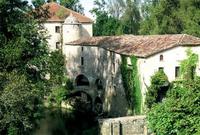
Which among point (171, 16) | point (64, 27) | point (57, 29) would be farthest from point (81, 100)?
point (171, 16)

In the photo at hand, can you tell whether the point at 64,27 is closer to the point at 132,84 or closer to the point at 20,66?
the point at 132,84

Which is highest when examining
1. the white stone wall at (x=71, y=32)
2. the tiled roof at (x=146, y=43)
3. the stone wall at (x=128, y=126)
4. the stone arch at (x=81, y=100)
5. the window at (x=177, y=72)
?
the white stone wall at (x=71, y=32)

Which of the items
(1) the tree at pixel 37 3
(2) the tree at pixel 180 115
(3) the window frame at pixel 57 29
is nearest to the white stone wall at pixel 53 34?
(3) the window frame at pixel 57 29

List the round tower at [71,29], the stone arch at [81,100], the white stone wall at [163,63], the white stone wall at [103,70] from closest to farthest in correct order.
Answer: the white stone wall at [163,63]
the white stone wall at [103,70]
the stone arch at [81,100]
the round tower at [71,29]

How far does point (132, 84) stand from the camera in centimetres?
4272

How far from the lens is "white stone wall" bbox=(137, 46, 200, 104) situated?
4112cm

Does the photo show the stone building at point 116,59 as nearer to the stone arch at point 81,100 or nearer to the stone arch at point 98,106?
the stone arch at point 98,106

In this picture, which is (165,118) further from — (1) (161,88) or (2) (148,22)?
(2) (148,22)

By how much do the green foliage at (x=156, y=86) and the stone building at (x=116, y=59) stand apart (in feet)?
2.19

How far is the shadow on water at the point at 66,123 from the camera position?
141 feet

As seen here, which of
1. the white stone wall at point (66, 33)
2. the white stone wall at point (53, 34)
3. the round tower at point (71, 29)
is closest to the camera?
the round tower at point (71, 29)

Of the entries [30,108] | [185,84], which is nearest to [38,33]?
[30,108]

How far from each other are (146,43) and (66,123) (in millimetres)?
10074

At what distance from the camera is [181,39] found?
141 ft
